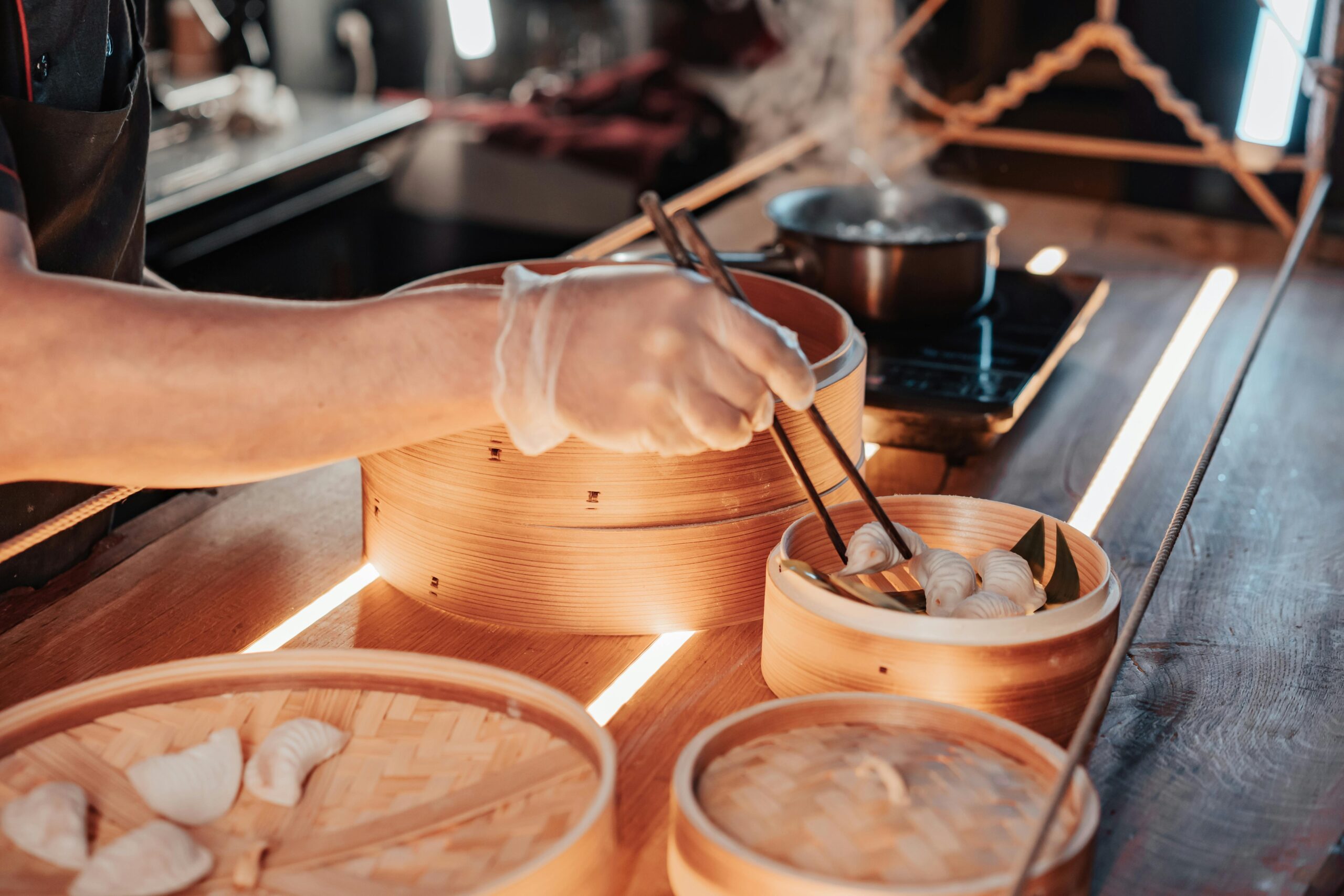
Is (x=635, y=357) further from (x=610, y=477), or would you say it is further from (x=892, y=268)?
(x=892, y=268)

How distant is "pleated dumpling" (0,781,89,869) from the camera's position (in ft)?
2.52

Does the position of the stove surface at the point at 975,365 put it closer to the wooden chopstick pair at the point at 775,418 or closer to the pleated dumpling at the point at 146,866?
the wooden chopstick pair at the point at 775,418

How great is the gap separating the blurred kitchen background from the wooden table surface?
122cm

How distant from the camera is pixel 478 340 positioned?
87 cm

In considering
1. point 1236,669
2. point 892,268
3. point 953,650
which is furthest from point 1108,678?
point 892,268

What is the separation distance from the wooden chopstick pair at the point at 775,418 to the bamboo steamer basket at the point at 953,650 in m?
0.05

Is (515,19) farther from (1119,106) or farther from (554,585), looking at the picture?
(554,585)

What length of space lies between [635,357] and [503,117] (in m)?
4.50

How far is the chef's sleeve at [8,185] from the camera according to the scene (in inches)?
36.8

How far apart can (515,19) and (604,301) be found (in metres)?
5.96

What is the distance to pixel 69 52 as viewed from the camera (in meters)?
1.26

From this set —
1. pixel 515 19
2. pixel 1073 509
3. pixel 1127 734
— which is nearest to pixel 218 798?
pixel 1127 734

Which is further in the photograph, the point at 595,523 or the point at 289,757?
the point at 595,523

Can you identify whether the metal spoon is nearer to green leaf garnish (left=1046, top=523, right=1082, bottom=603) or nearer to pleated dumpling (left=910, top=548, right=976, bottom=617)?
pleated dumpling (left=910, top=548, right=976, bottom=617)
